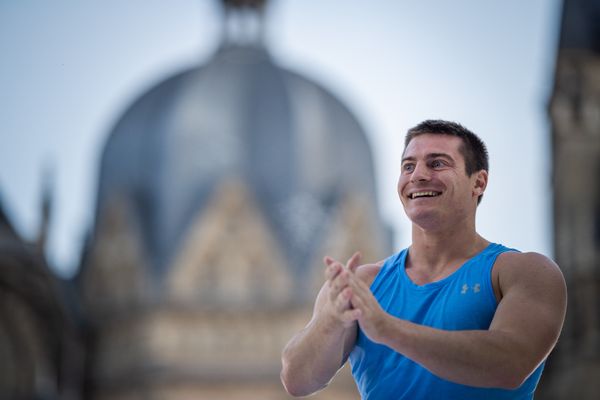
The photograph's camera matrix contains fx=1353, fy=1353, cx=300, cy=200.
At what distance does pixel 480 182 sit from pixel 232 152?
2538 centimetres

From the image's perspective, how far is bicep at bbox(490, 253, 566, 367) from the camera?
8.00 feet

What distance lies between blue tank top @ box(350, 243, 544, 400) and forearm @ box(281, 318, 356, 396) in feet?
0.21

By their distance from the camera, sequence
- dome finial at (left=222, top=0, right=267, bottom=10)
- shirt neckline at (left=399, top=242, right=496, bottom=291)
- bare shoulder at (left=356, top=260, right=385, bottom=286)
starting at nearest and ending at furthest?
1. shirt neckline at (left=399, top=242, right=496, bottom=291)
2. bare shoulder at (left=356, top=260, right=385, bottom=286)
3. dome finial at (left=222, top=0, right=267, bottom=10)

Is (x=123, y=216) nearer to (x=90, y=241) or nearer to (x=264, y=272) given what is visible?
(x=90, y=241)

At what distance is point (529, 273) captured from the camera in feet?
8.26

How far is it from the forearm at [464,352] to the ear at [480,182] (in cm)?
37

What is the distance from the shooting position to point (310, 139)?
93.7 feet

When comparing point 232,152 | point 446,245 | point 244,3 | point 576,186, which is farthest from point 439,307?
point 244,3

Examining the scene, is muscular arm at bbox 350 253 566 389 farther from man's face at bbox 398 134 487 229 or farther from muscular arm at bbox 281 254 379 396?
man's face at bbox 398 134 487 229

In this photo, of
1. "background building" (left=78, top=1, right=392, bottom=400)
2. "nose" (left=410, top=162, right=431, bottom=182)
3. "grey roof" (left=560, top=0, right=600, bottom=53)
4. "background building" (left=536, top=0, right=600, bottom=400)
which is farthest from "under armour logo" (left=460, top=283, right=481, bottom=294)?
"background building" (left=78, top=1, right=392, bottom=400)

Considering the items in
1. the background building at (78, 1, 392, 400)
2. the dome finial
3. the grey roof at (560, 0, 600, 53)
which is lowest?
the background building at (78, 1, 392, 400)

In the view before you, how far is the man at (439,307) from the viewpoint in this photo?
7.95ft

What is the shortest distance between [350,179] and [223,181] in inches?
105

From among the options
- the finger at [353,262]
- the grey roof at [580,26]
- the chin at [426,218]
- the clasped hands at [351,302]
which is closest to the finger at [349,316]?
the clasped hands at [351,302]
